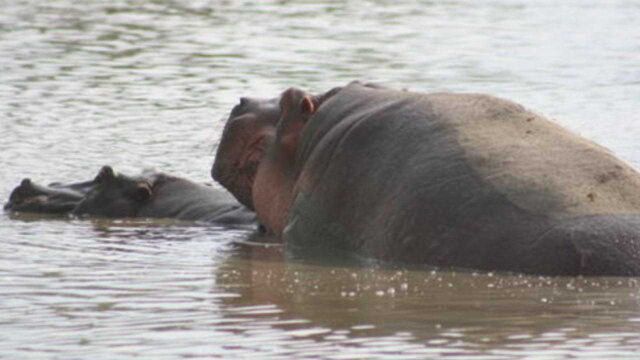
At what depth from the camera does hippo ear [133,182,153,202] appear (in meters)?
9.52

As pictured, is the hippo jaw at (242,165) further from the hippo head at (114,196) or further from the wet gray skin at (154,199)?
the hippo head at (114,196)

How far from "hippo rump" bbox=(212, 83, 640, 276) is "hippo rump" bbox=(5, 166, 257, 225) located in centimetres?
104

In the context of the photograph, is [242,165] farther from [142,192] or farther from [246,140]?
[142,192]

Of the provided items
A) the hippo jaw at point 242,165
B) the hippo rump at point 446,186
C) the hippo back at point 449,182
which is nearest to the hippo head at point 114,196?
the hippo jaw at point 242,165

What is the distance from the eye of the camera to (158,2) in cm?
2336

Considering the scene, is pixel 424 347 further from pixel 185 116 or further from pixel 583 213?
pixel 185 116

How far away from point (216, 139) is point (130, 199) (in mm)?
2680

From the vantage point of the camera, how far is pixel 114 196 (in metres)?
9.52

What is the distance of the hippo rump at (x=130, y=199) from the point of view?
30.9 feet

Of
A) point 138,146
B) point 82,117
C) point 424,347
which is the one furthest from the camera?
point 82,117

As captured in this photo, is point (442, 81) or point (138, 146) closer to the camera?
point (138, 146)

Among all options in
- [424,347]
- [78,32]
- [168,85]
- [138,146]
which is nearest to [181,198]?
[138,146]

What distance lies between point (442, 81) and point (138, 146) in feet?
12.3

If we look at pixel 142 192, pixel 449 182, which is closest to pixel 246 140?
pixel 142 192
